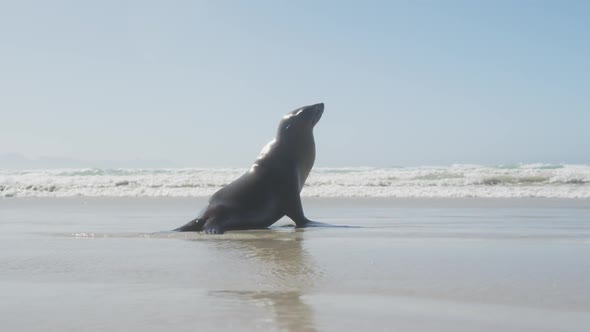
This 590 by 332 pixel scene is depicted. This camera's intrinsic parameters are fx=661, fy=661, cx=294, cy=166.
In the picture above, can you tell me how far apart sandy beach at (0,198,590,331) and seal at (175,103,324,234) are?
398 millimetres

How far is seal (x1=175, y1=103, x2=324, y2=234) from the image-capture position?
755cm

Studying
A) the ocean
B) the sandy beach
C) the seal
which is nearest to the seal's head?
the seal

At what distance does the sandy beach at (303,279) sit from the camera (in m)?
2.88

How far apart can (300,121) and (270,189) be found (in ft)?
4.05

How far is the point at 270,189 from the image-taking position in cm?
792

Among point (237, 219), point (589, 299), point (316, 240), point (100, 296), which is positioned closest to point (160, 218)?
point (237, 219)

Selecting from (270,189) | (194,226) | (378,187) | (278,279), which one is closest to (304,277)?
(278,279)

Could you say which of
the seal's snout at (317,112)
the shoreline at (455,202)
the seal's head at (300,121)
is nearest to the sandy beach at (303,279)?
the seal's head at (300,121)

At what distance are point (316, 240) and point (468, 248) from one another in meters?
1.44

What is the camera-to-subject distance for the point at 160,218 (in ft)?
33.1

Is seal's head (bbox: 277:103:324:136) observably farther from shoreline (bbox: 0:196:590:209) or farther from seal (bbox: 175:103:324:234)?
shoreline (bbox: 0:196:590:209)

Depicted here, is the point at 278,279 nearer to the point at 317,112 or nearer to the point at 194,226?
the point at 194,226

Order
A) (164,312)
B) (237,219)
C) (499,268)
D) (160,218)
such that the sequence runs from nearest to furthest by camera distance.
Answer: (164,312) → (499,268) → (237,219) → (160,218)

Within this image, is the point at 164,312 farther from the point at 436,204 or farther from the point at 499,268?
the point at 436,204
